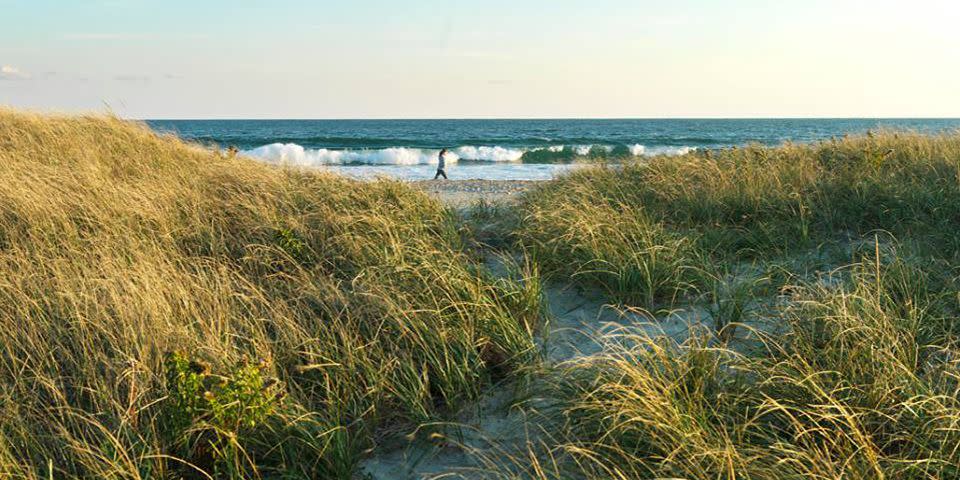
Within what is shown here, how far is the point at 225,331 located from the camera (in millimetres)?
3314

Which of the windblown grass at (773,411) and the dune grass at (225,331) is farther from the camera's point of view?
the dune grass at (225,331)

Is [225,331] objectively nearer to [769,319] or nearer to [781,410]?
[781,410]

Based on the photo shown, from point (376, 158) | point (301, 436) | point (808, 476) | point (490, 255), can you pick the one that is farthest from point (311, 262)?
point (376, 158)

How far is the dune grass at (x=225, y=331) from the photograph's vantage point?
8.86 feet

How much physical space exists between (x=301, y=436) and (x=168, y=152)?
19.3 ft

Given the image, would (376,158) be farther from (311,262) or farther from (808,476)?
(808,476)

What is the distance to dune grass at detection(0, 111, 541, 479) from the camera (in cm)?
270

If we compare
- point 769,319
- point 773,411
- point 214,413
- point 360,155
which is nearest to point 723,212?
point 769,319

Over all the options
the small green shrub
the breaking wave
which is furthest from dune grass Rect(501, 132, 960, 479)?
the breaking wave

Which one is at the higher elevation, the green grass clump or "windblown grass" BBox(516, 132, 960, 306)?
"windblown grass" BBox(516, 132, 960, 306)

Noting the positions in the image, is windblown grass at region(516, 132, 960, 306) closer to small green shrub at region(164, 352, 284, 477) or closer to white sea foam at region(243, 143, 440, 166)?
small green shrub at region(164, 352, 284, 477)

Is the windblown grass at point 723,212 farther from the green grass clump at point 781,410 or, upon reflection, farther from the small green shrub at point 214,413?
the small green shrub at point 214,413

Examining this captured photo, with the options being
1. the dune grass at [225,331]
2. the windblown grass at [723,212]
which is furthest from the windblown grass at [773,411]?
the windblown grass at [723,212]

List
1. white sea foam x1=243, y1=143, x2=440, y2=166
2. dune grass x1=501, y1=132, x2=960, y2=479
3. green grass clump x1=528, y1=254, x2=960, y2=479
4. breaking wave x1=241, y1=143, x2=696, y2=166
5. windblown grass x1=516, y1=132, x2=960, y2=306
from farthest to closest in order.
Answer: white sea foam x1=243, y1=143, x2=440, y2=166 → breaking wave x1=241, y1=143, x2=696, y2=166 → windblown grass x1=516, y1=132, x2=960, y2=306 → dune grass x1=501, y1=132, x2=960, y2=479 → green grass clump x1=528, y1=254, x2=960, y2=479
